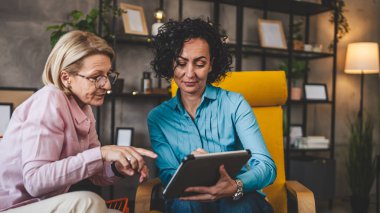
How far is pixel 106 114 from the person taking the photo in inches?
135

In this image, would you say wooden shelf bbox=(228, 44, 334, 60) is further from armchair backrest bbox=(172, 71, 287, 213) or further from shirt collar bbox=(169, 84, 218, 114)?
shirt collar bbox=(169, 84, 218, 114)

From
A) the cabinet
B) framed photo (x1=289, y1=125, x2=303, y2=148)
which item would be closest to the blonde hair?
the cabinet

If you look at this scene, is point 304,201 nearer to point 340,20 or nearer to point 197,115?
point 197,115

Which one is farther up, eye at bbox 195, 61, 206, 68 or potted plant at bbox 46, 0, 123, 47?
potted plant at bbox 46, 0, 123, 47

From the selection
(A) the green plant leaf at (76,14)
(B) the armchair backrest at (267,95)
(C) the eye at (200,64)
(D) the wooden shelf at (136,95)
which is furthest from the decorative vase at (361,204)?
(A) the green plant leaf at (76,14)

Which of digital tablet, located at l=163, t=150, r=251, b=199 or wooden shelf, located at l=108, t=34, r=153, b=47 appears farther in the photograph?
wooden shelf, located at l=108, t=34, r=153, b=47

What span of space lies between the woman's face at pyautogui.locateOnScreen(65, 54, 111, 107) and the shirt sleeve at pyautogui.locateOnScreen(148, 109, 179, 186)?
0.38 m

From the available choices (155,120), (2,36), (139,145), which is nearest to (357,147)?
(139,145)

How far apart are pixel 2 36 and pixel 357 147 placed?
10.9 ft

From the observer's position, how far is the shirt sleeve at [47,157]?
43.5 inches

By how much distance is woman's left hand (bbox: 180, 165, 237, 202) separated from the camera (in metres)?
1.32

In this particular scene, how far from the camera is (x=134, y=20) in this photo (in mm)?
3309

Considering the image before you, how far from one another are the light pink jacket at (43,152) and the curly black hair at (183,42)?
1.72 feet

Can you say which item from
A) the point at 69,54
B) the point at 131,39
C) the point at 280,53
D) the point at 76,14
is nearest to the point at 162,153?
the point at 69,54
